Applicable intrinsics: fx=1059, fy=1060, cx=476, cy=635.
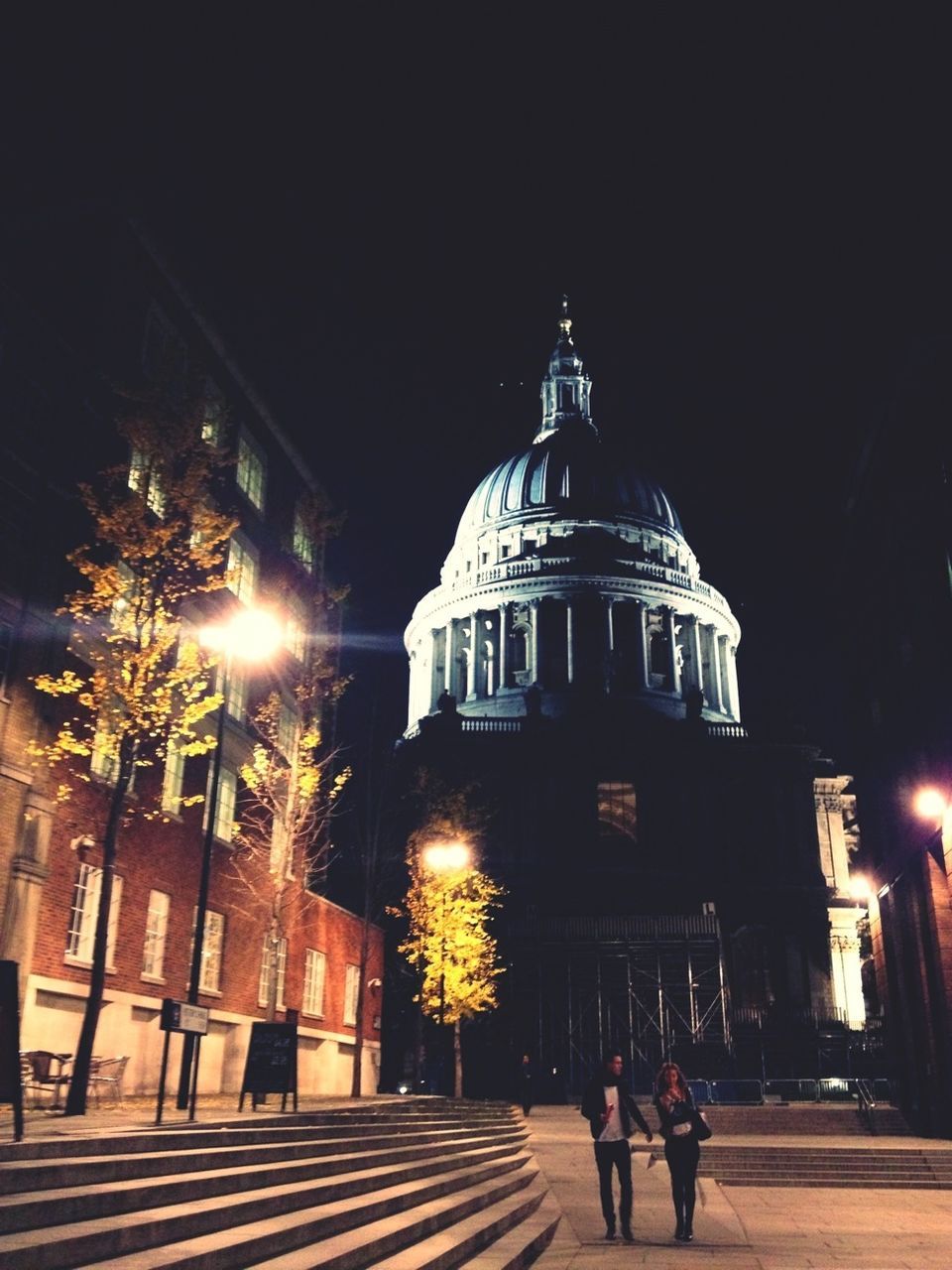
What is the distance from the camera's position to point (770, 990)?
171ft

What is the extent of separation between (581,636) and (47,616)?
59.7 meters

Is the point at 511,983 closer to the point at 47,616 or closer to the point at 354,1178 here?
the point at 47,616

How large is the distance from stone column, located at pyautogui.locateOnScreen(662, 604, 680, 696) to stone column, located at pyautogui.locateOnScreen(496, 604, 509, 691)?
12.1 m

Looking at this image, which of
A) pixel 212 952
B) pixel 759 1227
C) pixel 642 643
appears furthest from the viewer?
pixel 642 643

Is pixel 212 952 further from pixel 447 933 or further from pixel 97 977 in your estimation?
pixel 447 933

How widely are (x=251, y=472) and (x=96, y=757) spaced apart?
13.8 metres

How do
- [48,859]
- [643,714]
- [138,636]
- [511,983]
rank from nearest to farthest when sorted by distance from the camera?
1. [138,636]
2. [48,859]
3. [511,983]
4. [643,714]

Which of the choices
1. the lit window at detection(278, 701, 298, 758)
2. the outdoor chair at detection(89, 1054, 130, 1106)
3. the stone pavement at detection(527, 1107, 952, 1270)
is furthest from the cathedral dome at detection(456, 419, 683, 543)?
the outdoor chair at detection(89, 1054, 130, 1106)

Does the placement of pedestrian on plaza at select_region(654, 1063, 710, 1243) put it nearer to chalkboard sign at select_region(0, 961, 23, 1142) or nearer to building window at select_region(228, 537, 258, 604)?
chalkboard sign at select_region(0, 961, 23, 1142)

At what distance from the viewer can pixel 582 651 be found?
77.8 meters

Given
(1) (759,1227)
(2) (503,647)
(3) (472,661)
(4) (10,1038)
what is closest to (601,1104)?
(1) (759,1227)

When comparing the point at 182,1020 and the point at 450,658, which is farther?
the point at 450,658

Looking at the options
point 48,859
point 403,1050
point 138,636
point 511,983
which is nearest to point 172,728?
point 138,636

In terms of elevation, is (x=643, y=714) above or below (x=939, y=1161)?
above
